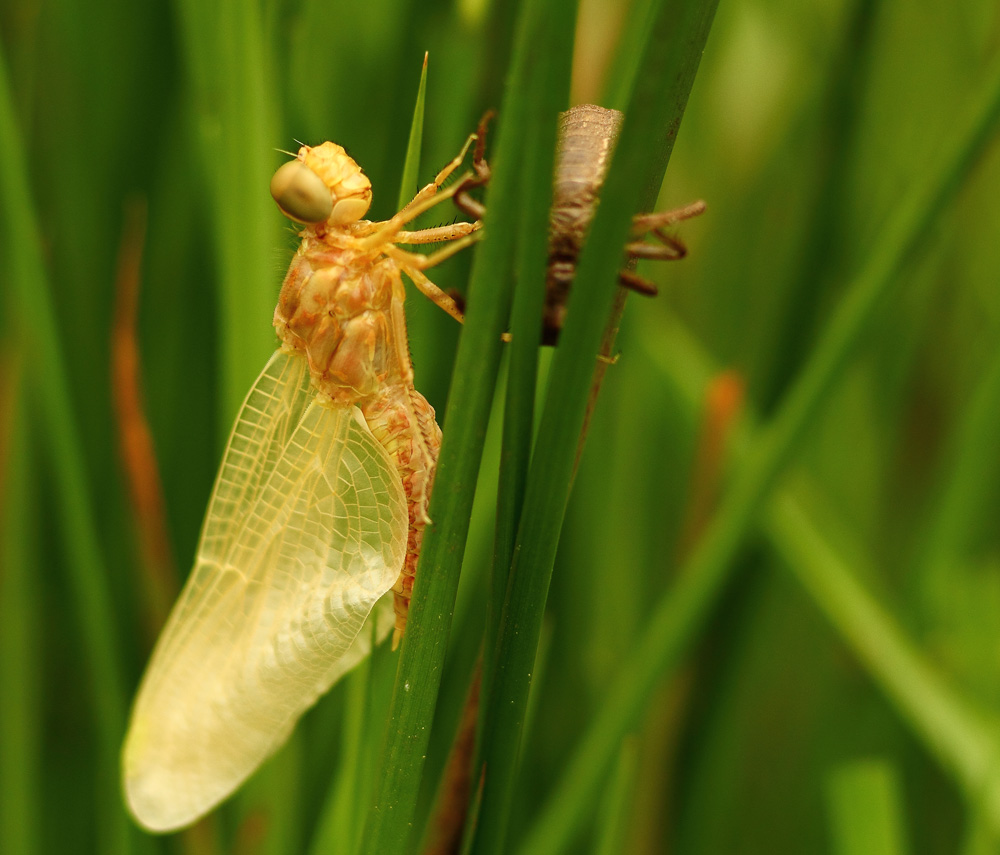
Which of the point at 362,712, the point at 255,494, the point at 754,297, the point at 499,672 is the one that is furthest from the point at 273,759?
the point at 754,297

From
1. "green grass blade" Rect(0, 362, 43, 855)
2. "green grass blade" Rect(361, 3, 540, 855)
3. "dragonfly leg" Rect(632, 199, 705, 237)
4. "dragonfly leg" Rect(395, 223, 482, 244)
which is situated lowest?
"green grass blade" Rect(0, 362, 43, 855)

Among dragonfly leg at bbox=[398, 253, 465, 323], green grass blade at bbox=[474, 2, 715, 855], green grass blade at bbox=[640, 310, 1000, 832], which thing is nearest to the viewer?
green grass blade at bbox=[474, 2, 715, 855]


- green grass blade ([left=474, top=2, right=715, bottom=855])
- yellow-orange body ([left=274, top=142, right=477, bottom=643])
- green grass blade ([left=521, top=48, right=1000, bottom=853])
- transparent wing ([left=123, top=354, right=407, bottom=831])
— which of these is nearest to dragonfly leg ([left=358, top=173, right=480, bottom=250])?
yellow-orange body ([left=274, top=142, right=477, bottom=643])

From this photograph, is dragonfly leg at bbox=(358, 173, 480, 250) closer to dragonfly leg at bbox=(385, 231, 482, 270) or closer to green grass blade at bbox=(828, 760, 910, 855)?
dragonfly leg at bbox=(385, 231, 482, 270)

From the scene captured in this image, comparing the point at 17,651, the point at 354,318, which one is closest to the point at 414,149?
the point at 354,318

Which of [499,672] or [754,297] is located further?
[754,297]

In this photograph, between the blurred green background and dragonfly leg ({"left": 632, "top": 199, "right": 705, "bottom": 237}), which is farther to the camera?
the blurred green background

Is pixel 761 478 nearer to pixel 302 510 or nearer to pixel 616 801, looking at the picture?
pixel 616 801

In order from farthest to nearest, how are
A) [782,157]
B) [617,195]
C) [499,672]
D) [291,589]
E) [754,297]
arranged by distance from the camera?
[754,297] < [782,157] < [291,589] < [499,672] < [617,195]

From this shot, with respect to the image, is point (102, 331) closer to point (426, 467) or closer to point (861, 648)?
point (426, 467)
